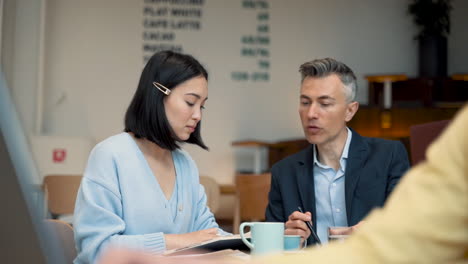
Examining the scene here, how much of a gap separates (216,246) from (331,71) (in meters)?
1.28

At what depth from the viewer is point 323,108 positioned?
245 centimetres

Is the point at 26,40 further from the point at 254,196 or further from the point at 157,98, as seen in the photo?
the point at 157,98

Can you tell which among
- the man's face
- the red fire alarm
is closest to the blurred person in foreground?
the man's face

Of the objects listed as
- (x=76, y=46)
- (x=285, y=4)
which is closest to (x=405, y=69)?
(x=285, y=4)

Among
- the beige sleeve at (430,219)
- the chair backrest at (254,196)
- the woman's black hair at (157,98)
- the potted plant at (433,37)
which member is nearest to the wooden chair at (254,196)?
the chair backrest at (254,196)

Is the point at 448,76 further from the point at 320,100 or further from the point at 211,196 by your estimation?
the point at 320,100

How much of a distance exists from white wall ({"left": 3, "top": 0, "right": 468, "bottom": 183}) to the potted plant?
16.7 inches

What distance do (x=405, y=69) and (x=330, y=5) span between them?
136cm

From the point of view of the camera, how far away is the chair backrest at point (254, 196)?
135 inches

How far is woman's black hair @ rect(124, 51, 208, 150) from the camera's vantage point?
198cm

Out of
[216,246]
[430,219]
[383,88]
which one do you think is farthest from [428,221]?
[383,88]

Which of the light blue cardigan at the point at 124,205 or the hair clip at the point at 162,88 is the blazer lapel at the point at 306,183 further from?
the hair clip at the point at 162,88

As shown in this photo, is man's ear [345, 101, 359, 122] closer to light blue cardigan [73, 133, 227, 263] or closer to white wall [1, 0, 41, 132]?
light blue cardigan [73, 133, 227, 263]

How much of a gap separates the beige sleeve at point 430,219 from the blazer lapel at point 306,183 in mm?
1636
